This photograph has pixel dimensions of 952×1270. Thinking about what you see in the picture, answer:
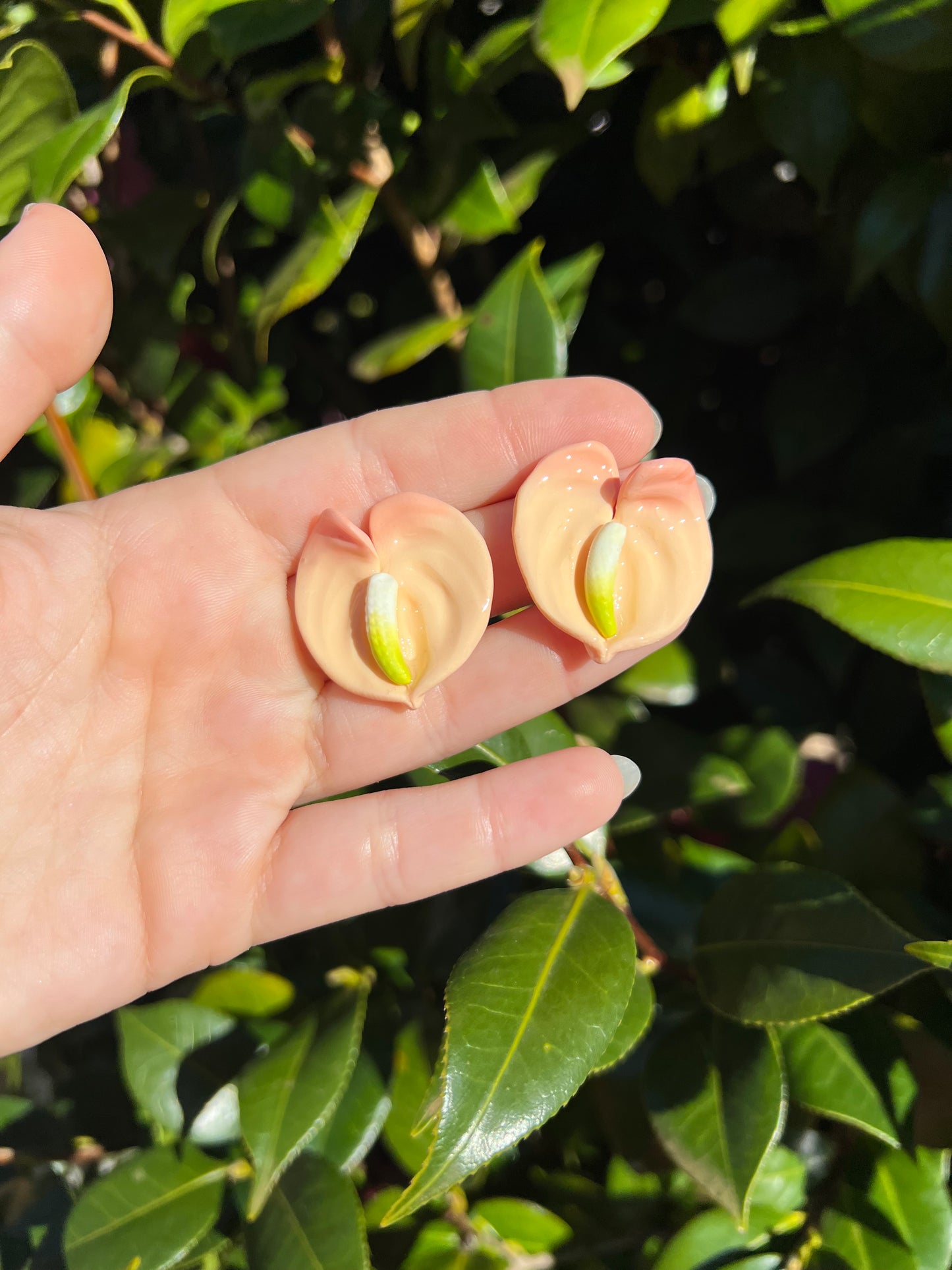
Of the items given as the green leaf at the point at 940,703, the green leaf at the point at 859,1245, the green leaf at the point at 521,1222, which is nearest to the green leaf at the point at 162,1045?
the green leaf at the point at 521,1222

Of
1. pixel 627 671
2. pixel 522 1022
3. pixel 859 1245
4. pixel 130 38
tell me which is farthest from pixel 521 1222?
pixel 130 38

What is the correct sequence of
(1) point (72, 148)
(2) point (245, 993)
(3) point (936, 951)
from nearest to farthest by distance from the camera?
(3) point (936, 951)
(1) point (72, 148)
(2) point (245, 993)

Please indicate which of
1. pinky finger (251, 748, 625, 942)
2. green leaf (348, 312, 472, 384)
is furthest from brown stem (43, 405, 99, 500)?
pinky finger (251, 748, 625, 942)

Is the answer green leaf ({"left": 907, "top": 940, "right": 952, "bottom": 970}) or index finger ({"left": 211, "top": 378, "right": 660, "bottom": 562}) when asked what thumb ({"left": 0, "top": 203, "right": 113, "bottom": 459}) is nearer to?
index finger ({"left": 211, "top": 378, "right": 660, "bottom": 562})

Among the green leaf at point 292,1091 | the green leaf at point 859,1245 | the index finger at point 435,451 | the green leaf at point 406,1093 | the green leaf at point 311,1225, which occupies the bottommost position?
the green leaf at point 859,1245

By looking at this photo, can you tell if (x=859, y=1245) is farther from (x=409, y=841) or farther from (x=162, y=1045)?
(x=162, y=1045)

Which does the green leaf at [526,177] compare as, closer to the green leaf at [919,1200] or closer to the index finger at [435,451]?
the index finger at [435,451]
